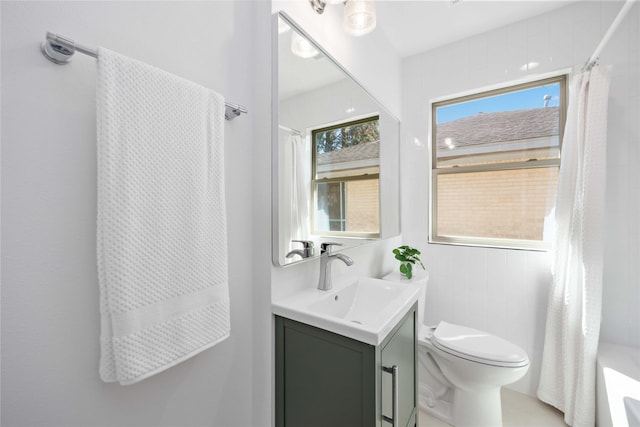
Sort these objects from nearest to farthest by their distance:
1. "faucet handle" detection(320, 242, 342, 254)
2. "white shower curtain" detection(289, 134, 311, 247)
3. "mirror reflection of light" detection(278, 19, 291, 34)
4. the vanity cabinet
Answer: the vanity cabinet
"mirror reflection of light" detection(278, 19, 291, 34)
"white shower curtain" detection(289, 134, 311, 247)
"faucet handle" detection(320, 242, 342, 254)

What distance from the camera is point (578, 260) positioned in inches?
58.6

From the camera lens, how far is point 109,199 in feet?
1.82

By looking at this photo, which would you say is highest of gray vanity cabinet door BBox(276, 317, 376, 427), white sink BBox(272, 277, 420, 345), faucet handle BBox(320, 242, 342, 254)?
faucet handle BBox(320, 242, 342, 254)

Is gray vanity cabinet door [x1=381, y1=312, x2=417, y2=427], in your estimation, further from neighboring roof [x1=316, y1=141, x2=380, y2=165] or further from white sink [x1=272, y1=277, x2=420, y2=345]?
neighboring roof [x1=316, y1=141, x2=380, y2=165]

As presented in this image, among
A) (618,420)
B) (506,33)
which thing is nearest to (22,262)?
(618,420)

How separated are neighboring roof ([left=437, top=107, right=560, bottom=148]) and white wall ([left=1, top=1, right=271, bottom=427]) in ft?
6.05

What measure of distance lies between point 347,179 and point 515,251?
4.24 feet

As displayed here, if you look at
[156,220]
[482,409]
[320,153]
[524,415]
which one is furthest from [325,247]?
[524,415]

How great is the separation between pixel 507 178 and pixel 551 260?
1.96 feet

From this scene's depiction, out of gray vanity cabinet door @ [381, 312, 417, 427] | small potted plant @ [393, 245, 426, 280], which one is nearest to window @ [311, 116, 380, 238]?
small potted plant @ [393, 245, 426, 280]

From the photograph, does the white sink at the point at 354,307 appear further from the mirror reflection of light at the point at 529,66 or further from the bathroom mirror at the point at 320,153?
the mirror reflection of light at the point at 529,66

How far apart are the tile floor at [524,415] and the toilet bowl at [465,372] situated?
0.08 metres

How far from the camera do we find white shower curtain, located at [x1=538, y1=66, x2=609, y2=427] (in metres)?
1.43

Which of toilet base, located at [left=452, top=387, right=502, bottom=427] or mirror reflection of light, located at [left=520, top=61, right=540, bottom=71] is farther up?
mirror reflection of light, located at [left=520, top=61, right=540, bottom=71]
